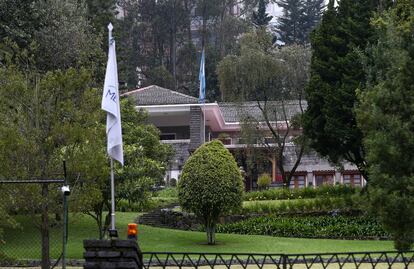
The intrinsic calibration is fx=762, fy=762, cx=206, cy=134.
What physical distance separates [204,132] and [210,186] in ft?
64.4

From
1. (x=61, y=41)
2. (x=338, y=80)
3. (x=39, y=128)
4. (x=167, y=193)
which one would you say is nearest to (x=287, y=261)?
(x=39, y=128)

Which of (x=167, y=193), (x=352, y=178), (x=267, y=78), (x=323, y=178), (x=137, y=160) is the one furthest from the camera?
(x=323, y=178)

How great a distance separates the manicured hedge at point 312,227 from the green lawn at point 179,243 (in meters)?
1.31

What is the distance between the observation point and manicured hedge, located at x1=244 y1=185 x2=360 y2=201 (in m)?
33.3

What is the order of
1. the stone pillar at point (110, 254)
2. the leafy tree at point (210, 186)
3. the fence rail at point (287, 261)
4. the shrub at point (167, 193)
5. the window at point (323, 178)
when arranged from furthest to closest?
1. the window at point (323, 178)
2. the shrub at point (167, 193)
3. the leafy tree at point (210, 186)
4. the fence rail at point (287, 261)
5. the stone pillar at point (110, 254)

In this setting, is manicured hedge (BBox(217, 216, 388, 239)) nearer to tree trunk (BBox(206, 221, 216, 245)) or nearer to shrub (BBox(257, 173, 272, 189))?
tree trunk (BBox(206, 221, 216, 245))

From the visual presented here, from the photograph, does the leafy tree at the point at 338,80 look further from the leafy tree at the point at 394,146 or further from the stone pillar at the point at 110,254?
the stone pillar at the point at 110,254

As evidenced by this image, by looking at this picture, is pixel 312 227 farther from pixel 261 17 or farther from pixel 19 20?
pixel 261 17

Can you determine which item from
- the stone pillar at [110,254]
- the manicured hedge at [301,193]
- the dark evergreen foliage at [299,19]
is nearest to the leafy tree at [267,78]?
the manicured hedge at [301,193]

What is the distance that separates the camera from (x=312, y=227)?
2820cm

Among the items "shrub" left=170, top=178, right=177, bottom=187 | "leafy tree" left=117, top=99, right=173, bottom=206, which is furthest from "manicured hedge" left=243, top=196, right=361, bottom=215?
"shrub" left=170, top=178, right=177, bottom=187

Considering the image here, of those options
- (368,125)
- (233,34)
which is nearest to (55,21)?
(368,125)

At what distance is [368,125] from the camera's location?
1579 cm

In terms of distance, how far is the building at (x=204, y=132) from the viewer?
42.6m
